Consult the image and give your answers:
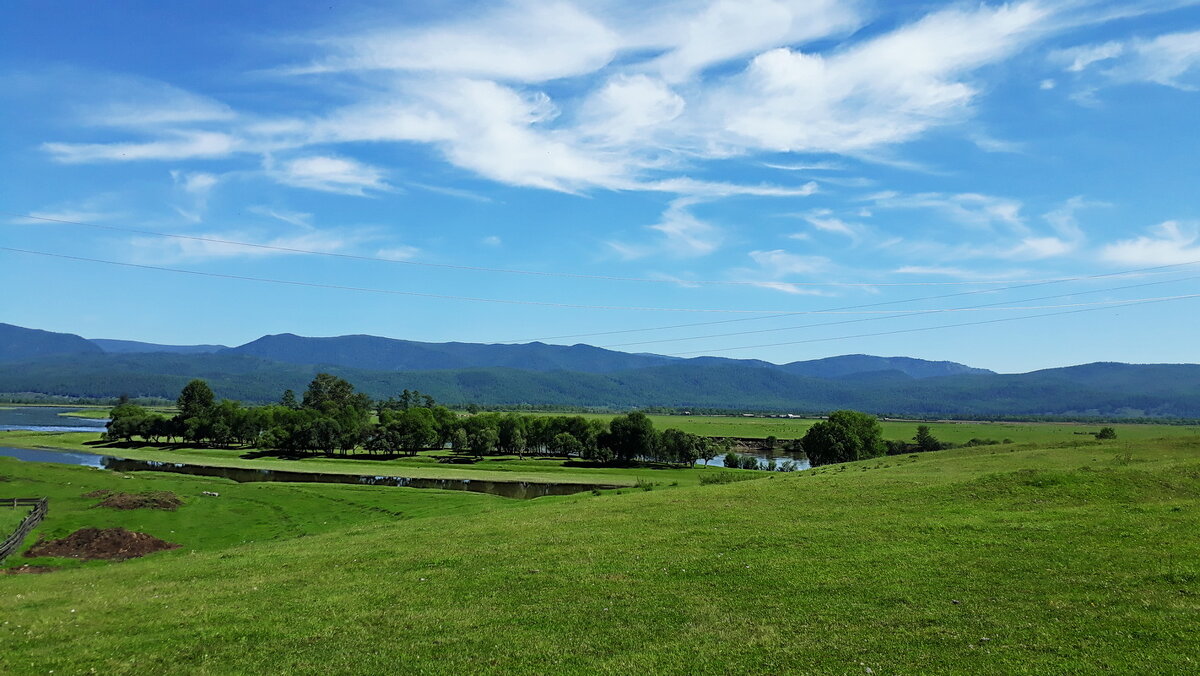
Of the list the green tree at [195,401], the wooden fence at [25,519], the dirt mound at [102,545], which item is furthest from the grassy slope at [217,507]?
the green tree at [195,401]

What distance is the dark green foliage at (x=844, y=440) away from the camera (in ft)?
378

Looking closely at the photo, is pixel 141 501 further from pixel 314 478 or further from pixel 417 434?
pixel 417 434

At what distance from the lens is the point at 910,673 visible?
13414 millimetres

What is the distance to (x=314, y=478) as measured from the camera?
108m

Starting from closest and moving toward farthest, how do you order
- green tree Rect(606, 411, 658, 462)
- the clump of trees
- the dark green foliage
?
the dark green foliage → green tree Rect(606, 411, 658, 462) → the clump of trees

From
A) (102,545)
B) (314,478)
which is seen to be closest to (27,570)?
(102,545)

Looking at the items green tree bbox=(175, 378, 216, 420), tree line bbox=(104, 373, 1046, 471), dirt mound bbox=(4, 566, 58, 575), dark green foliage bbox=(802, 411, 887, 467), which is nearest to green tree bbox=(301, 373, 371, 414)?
tree line bbox=(104, 373, 1046, 471)

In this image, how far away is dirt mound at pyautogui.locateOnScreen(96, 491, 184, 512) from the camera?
52834 millimetres

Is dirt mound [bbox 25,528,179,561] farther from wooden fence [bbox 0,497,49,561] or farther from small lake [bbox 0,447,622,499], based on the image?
small lake [bbox 0,447,622,499]

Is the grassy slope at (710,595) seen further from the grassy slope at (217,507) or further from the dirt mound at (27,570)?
the grassy slope at (217,507)

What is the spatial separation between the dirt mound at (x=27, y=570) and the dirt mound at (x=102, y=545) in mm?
2970

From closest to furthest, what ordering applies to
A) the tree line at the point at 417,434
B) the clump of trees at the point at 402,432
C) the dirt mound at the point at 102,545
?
the dirt mound at the point at 102,545
the tree line at the point at 417,434
the clump of trees at the point at 402,432

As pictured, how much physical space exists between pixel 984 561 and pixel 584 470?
108445 mm

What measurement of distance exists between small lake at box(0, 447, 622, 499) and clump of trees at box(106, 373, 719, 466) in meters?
27.4
